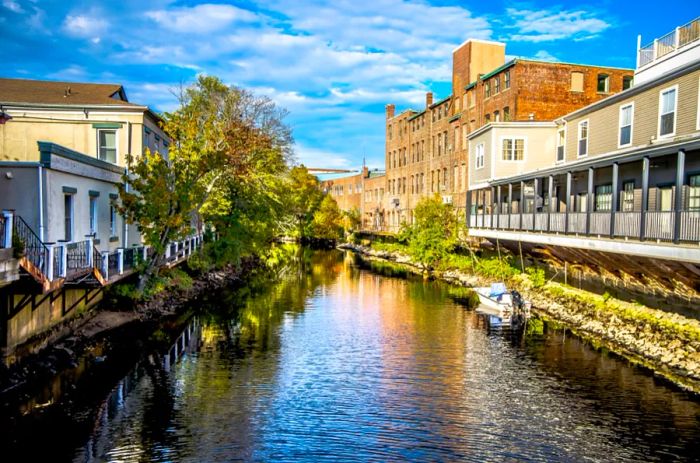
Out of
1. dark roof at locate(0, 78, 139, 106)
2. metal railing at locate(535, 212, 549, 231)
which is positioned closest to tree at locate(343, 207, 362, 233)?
dark roof at locate(0, 78, 139, 106)

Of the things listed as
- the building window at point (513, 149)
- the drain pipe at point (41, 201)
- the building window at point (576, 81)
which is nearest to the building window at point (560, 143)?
the building window at point (513, 149)

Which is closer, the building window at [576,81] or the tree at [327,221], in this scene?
the building window at [576,81]

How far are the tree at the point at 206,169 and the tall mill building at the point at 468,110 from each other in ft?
58.4

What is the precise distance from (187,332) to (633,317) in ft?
59.8

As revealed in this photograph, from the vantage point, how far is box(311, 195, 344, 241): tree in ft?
295

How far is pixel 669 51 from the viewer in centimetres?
2773

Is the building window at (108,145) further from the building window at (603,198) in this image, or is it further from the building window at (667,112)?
the building window at (667,112)

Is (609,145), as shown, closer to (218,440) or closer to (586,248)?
(586,248)

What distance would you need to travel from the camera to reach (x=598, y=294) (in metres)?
26.8

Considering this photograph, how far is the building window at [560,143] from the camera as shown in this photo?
36.2 meters

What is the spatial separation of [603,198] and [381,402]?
18596 mm

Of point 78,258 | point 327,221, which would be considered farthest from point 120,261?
point 327,221

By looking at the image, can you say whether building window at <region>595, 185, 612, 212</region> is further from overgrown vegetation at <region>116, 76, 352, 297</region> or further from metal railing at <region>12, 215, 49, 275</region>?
metal railing at <region>12, 215, 49, 275</region>

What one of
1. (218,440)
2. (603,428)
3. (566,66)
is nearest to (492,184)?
(566,66)
